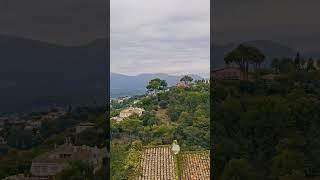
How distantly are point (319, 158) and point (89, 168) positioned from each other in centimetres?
156

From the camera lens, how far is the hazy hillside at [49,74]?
326 centimetres

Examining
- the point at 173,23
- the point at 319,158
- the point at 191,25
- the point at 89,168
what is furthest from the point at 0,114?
the point at 173,23

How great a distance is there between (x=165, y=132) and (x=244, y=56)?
196 inches

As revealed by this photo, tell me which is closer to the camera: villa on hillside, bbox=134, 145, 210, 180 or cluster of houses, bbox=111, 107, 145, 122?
villa on hillside, bbox=134, 145, 210, 180

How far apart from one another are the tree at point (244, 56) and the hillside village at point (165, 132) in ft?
11.4

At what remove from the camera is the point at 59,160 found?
3357mm

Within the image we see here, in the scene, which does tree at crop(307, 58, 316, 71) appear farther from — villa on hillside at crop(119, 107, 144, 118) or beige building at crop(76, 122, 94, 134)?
villa on hillside at crop(119, 107, 144, 118)

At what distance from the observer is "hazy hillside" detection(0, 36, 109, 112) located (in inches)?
128

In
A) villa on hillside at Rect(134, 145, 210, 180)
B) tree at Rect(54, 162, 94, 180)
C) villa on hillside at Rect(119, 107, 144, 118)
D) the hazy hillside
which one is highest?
the hazy hillside

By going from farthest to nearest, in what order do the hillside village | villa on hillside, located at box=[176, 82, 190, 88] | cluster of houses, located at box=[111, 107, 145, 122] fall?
villa on hillside, located at box=[176, 82, 190, 88], cluster of houses, located at box=[111, 107, 145, 122], the hillside village

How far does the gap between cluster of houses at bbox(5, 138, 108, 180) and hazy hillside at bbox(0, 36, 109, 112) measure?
315 mm

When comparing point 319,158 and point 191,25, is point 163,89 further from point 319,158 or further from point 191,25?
point 319,158

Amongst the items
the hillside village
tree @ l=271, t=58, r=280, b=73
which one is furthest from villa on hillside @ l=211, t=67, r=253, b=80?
the hillside village

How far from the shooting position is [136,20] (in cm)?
642
